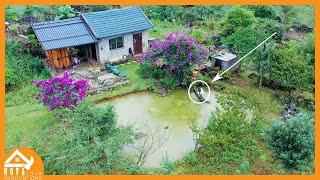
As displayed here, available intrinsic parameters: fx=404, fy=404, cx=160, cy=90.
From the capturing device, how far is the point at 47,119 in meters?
15.8

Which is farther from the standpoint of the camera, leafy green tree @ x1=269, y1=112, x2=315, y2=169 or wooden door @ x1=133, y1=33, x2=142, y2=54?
wooden door @ x1=133, y1=33, x2=142, y2=54

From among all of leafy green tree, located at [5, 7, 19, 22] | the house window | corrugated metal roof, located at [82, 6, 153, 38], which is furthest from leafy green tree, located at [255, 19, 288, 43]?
leafy green tree, located at [5, 7, 19, 22]

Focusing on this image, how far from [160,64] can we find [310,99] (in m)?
6.62

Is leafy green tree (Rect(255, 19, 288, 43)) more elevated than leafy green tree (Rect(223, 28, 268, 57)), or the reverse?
leafy green tree (Rect(223, 28, 268, 57))

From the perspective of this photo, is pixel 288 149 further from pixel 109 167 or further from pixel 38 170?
pixel 38 170

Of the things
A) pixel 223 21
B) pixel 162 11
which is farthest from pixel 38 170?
pixel 162 11

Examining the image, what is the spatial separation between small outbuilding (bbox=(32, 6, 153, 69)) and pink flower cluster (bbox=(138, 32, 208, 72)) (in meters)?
3.35

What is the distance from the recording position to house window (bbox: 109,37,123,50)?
20641mm

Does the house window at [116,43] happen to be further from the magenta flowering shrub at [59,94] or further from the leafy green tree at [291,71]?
the leafy green tree at [291,71]

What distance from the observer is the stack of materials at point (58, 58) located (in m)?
19.4

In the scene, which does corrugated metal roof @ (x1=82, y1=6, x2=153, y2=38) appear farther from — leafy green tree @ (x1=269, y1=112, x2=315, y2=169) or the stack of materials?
leafy green tree @ (x1=269, y1=112, x2=315, y2=169)

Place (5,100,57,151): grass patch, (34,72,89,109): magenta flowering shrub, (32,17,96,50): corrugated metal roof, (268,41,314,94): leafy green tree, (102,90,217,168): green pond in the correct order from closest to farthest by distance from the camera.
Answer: (102,90,217,168): green pond < (5,100,57,151): grass patch < (34,72,89,109): magenta flowering shrub < (268,41,314,94): leafy green tree < (32,17,96,50): corrugated metal roof

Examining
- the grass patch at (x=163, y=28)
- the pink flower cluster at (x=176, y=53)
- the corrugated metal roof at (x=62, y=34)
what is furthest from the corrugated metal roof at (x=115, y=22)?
the pink flower cluster at (x=176, y=53)

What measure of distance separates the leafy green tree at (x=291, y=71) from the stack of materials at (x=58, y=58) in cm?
973
